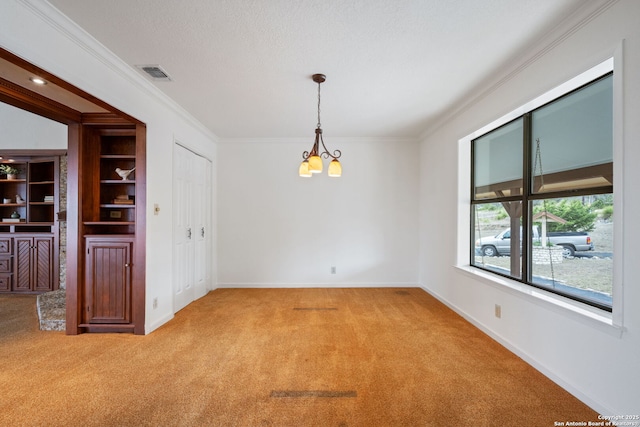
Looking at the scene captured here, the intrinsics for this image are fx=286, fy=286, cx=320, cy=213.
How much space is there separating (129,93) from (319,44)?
2048 mm

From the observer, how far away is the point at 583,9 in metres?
1.97

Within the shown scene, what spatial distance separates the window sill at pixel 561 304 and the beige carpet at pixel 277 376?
1.93 feet

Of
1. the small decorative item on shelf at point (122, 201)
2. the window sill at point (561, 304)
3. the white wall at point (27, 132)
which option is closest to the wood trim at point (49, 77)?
the small decorative item on shelf at point (122, 201)

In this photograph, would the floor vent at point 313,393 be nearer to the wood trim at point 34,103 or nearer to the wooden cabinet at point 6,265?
the wood trim at point 34,103

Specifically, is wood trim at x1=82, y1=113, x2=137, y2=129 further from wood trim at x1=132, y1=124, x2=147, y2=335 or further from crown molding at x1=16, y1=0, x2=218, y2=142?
crown molding at x1=16, y1=0, x2=218, y2=142

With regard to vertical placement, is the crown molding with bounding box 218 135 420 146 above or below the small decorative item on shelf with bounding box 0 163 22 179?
above

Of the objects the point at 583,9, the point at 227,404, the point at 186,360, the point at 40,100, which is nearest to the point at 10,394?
the point at 186,360

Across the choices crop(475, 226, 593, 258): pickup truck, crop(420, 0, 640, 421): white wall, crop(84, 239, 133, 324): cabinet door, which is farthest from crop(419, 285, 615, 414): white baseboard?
crop(84, 239, 133, 324): cabinet door

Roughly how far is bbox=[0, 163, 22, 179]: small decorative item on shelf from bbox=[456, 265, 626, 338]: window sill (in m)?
7.38

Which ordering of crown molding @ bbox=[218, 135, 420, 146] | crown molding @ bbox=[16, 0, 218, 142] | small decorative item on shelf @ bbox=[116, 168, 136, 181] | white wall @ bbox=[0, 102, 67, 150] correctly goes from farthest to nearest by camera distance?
crown molding @ bbox=[218, 135, 420, 146] → white wall @ bbox=[0, 102, 67, 150] → small decorative item on shelf @ bbox=[116, 168, 136, 181] → crown molding @ bbox=[16, 0, 218, 142]

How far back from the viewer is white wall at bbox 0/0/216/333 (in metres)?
1.91

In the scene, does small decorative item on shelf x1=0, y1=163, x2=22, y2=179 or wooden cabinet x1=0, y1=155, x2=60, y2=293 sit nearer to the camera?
wooden cabinet x1=0, y1=155, x2=60, y2=293

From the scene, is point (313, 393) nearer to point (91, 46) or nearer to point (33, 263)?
point (91, 46)

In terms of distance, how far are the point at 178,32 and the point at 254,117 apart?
6.41 feet
